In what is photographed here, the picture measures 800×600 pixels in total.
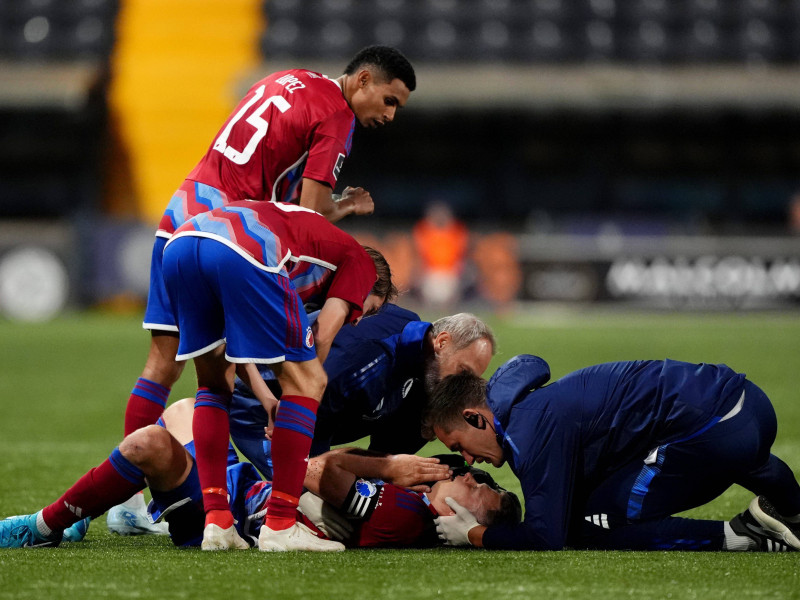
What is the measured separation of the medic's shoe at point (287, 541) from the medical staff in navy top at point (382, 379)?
449 millimetres

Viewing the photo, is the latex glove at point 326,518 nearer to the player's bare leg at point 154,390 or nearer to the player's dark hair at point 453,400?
the player's dark hair at point 453,400

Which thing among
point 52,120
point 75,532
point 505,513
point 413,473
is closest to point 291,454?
point 413,473

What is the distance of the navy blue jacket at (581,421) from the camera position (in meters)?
3.12

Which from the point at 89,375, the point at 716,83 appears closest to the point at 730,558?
the point at 89,375

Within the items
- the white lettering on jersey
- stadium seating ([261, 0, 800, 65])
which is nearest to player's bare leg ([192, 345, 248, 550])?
the white lettering on jersey

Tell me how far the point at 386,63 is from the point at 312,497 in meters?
1.71

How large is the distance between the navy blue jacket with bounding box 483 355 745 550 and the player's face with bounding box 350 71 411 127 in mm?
1331

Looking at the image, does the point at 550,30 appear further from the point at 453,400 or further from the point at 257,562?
the point at 257,562

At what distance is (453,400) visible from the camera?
132 inches

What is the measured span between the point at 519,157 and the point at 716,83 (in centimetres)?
313

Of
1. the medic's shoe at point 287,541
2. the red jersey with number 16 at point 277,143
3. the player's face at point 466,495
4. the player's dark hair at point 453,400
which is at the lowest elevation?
the medic's shoe at point 287,541

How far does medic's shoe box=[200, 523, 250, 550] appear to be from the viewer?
3.19 m

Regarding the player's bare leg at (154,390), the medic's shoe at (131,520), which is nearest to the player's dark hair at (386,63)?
the player's bare leg at (154,390)

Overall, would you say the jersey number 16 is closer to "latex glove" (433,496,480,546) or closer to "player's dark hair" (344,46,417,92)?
"player's dark hair" (344,46,417,92)
